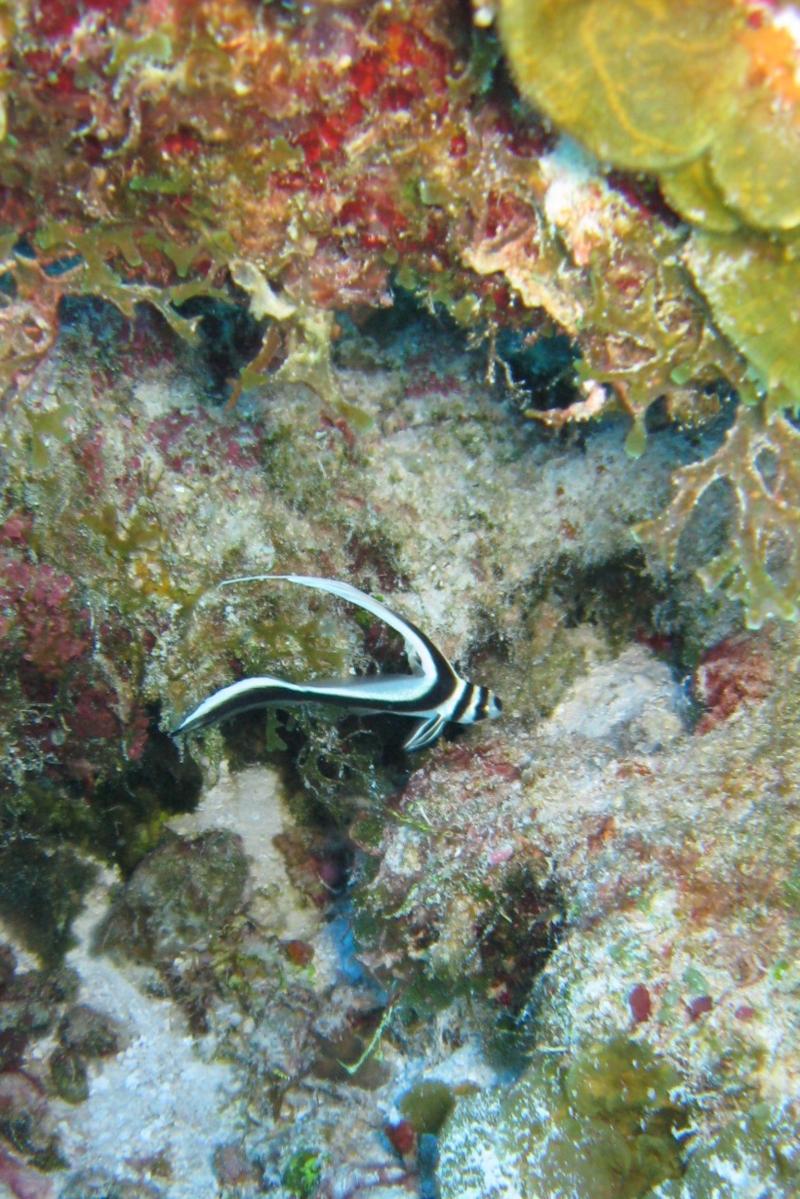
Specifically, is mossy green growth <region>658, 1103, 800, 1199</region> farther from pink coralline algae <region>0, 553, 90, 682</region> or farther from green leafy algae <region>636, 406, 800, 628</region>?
pink coralline algae <region>0, 553, 90, 682</region>

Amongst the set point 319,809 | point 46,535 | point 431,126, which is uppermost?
point 431,126

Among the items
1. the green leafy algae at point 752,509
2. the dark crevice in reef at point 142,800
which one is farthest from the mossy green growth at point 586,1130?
the dark crevice in reef at point 142,800

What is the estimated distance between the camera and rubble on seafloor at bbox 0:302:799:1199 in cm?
252

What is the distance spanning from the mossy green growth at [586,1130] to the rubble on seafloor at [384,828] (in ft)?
0.04

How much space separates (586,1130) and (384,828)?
147 cm

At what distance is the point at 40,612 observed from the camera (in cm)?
332

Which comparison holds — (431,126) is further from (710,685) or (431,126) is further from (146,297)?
(710,685)

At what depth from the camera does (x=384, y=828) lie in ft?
11.4

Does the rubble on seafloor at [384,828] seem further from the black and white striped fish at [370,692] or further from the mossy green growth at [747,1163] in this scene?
the black and white striped fish at [370,692]

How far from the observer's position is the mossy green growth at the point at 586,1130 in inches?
93.7

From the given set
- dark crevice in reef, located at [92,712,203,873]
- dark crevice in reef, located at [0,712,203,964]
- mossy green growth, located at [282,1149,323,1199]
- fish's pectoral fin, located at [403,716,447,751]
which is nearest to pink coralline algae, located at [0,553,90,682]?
dark crevice in reef, located at [0,712,203,964]

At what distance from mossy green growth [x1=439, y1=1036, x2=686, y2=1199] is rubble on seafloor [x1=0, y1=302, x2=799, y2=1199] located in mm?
11

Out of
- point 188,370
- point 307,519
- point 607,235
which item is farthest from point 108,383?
point 607,235

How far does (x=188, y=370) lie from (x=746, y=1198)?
3819mm
